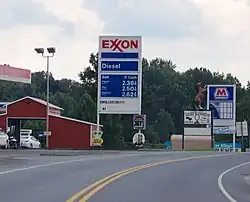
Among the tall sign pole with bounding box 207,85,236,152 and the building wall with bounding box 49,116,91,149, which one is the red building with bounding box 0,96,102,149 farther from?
the tall sign pole with bounding box 207,85,236,152

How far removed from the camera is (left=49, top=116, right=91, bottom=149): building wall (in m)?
75.9

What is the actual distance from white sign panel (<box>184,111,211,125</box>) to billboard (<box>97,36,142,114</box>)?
55.8 feet

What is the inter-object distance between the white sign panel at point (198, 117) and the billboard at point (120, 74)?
1700 cm

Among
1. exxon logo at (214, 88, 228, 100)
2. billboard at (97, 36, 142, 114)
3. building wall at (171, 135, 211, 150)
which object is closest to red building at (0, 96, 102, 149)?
building wall at (171, 135, 211, 150)

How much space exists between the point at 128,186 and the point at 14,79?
39105 millimetres

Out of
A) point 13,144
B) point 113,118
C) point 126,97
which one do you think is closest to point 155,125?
point 113,118

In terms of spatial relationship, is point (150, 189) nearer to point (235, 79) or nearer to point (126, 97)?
point (126, 97)

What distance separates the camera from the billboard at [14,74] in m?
57.7

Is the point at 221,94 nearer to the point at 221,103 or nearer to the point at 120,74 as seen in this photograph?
the point at 221,103

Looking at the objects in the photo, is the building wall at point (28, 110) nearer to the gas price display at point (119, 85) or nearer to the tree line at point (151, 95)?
the tree line at point (151, 95)

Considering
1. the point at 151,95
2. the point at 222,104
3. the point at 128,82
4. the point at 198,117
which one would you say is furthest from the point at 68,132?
the point at 151,95

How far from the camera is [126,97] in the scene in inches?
2063

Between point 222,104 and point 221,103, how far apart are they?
179 millimetres

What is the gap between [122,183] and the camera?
885 inches
